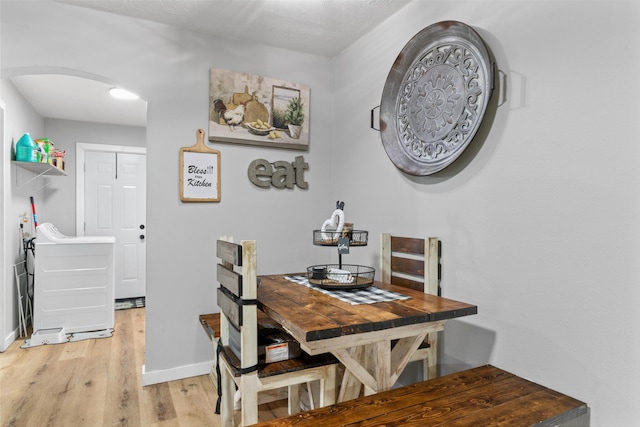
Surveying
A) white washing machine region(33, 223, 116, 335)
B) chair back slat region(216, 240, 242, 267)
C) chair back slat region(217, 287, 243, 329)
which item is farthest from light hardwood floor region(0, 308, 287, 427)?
chair back slat region(216, 240, 242, 267)

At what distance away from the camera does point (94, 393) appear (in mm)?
2398

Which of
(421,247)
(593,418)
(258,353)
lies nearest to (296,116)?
(421,247)

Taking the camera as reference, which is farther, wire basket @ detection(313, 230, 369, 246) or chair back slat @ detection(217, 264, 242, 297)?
wire basket @ detection(313, 230, 369, 246)

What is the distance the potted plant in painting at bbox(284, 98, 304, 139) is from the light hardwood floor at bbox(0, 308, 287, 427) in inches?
66.8

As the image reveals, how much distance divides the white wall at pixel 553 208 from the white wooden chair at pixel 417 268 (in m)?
0.11

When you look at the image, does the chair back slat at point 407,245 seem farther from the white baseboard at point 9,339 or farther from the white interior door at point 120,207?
the white interior door at point 120,207

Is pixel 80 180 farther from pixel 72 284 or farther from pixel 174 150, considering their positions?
pixel 174 150

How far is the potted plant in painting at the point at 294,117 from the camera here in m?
2.89

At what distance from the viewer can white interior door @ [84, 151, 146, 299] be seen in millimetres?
4793

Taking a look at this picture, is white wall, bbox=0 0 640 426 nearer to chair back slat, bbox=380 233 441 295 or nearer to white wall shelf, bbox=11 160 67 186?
chair back slat, bbox=380 233 441 295

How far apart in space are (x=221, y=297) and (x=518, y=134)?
5.07ft

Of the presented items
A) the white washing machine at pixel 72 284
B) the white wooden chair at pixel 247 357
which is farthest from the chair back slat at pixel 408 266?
the white washing machine at pixel 72 284

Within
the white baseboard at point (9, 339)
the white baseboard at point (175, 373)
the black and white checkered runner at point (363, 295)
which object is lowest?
the white baseboard at point (9, 339)

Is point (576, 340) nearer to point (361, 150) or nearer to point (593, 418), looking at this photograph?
point (593, 418)
